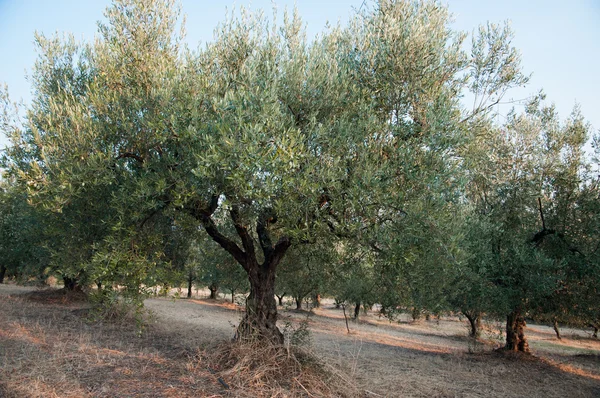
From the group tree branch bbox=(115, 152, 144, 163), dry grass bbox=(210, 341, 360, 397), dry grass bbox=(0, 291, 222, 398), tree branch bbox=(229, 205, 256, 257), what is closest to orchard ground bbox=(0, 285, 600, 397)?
dry grass bbox=(0, 291, 222, 398)

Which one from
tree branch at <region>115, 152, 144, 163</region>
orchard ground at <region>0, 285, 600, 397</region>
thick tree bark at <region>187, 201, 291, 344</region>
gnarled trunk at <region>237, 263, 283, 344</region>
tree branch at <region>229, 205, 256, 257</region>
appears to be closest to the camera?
orchard ground at <region>0, 285, 600, 397</region>

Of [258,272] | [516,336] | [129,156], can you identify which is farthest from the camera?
[516,336]

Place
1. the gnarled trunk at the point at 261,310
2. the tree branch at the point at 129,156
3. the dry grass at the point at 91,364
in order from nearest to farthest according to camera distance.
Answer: the dry grass at the point at 91,364 → the tree branch at the point at 129,156 → the gnarled trunk at the point at 261,310

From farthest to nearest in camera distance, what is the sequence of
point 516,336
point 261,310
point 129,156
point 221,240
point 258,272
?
1. point 516,336
2. point 258,272
3. point 221,240
4. point 261,310
5. point 129,156

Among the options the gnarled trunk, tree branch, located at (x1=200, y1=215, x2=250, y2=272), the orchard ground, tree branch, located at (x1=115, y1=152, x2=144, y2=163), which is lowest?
the orchard ground

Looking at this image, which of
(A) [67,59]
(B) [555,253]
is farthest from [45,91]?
(B) [555,253]

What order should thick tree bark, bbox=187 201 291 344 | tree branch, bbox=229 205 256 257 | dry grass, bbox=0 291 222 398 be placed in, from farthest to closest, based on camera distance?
1. thick tree bark, bbox=187 201 291 344
2. tree branch, bbox=229 205 256 257
3. dry grass, bbox=0 291 222 398

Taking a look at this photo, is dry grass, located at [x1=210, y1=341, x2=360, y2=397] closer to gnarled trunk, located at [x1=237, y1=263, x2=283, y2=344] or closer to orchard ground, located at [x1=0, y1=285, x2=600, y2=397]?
orchard ground, located at [x1=0, y1=285, x2=600, y2=397]

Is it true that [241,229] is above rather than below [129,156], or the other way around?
below

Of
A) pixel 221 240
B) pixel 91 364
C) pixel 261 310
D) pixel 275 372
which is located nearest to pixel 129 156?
pixel 221 240

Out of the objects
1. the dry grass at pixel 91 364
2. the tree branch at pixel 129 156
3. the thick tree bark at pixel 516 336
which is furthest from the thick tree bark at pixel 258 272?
the thick tree bark at pixel 516 336

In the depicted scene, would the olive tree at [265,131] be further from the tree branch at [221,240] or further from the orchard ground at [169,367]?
the orchard ground at [169,367]

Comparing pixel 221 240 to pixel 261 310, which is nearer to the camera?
pixel 261 310

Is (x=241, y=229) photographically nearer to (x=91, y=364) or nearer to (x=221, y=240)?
(x=221, y=240)
